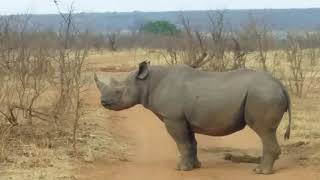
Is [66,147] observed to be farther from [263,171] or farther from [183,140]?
[263,171]

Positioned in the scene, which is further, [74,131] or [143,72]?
[74,131]

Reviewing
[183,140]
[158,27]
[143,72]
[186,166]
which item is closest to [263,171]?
[186,166]

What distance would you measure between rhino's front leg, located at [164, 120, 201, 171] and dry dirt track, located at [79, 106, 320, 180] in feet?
0.46

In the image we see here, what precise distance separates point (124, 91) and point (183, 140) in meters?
1.06

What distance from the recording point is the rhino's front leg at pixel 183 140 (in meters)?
9.75

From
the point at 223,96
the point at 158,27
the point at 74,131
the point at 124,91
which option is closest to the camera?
the point at 223,96

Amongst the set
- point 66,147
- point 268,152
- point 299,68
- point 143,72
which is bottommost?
point 66,147

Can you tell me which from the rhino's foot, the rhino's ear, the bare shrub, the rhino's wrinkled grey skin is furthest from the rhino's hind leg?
the bare shrub

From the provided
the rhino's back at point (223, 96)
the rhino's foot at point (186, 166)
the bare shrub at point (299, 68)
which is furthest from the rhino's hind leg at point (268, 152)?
the bare shrub at point (299, 68)

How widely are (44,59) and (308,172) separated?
10.1 m

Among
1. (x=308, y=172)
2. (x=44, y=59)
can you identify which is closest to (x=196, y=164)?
(x=308, y=172)

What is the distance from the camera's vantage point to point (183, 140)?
981cm

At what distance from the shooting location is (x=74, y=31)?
14930 millimetres

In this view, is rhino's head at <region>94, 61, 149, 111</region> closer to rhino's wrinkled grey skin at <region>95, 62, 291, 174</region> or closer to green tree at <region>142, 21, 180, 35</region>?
rhino's wrinkled grey skin at <region>95, 62, 291, 174</region>
